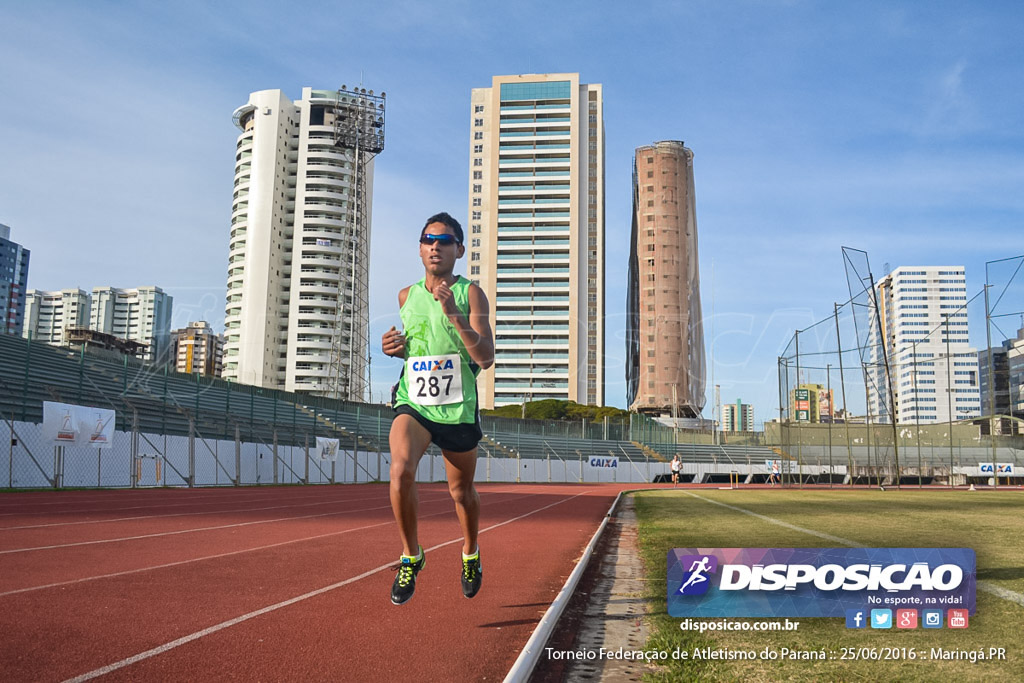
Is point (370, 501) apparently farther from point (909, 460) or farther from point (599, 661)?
point (909, 460)

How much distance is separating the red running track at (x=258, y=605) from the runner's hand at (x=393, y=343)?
1.35m

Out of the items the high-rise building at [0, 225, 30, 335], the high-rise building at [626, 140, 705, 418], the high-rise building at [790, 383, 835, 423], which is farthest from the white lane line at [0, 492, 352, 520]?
the high-rise building at [0, 225, 30, 335]

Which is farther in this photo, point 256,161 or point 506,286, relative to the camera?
point 506,286

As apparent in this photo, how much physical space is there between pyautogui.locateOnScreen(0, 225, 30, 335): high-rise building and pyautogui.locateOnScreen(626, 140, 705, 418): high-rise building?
12166 cm

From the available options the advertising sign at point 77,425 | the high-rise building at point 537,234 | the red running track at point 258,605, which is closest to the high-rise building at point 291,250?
the high-rise building at point 537,234

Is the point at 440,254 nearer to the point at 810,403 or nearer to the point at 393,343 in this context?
the point at 393,343

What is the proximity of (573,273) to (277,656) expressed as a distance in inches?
5190

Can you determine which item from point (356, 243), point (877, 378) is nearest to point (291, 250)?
point (356, 243)

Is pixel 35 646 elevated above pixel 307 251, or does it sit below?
below

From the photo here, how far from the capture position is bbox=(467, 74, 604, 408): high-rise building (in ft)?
430

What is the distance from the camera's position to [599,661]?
12.0 feet

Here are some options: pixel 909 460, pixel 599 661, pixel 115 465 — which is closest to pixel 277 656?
pixel 599 661

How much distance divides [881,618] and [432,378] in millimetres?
2208

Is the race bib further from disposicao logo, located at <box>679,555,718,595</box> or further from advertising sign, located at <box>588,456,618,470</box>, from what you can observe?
advertising sign, located at <box>588,456,618,470</box>
